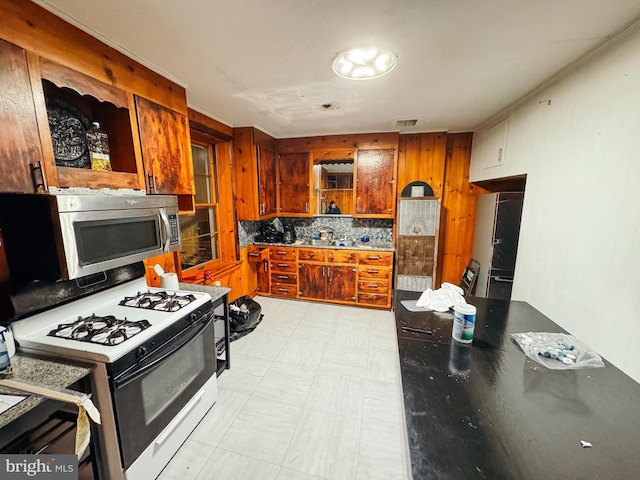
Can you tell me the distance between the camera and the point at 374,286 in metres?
3.46

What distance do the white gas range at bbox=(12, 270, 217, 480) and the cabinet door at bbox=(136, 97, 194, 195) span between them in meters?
0.72

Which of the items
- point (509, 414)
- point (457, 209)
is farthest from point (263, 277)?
point (509, 414)

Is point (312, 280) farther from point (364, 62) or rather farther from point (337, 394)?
point (364, 62)

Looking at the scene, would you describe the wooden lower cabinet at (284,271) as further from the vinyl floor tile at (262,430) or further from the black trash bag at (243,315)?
the vinyl floor tile at (262,430)

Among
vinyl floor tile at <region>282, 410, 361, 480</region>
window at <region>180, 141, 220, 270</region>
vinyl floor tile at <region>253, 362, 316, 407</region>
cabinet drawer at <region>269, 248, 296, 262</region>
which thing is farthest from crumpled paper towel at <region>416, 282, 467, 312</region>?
window at <region>180, 141, 220, 270</region>

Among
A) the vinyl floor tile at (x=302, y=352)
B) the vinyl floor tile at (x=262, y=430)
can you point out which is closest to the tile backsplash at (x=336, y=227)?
the vinyl floor tile at (x=302, y=352)

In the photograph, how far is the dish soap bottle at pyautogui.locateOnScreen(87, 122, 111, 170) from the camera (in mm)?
1476

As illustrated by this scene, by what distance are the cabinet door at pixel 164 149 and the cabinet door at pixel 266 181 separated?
142 centimetres

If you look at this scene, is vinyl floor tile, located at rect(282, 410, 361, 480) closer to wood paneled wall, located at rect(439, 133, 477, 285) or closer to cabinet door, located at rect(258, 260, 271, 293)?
cabinet door, located at rect(258, 260, 271, 293)

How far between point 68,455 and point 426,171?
396 centimetres

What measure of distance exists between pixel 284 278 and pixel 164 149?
2.36m

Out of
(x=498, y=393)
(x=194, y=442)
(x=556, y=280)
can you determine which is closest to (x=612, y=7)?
(x=556, y=280)

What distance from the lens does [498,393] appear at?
0.97 m

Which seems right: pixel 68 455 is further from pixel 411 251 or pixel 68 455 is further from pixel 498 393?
pixel 411 251
